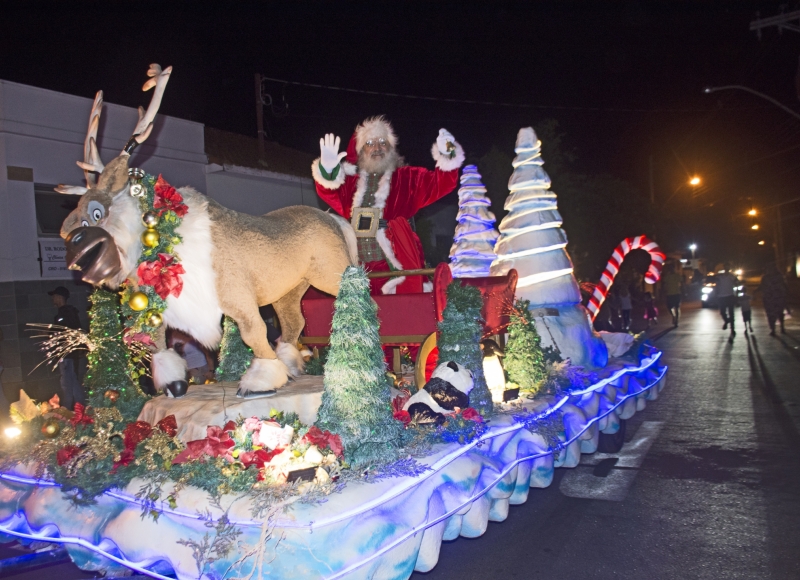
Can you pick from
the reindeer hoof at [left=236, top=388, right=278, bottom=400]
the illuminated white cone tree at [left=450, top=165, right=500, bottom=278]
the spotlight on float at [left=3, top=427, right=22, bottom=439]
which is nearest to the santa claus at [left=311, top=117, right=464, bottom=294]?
the reindeer hoof at [left=236, top=388, right=278, bottom=400]

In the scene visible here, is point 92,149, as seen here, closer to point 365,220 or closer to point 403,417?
point 365,220

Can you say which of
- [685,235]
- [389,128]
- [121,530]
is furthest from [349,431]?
[685,235]

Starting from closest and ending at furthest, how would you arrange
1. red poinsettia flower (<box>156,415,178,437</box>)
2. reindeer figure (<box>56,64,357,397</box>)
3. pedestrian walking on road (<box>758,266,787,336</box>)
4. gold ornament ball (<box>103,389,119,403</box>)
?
red poinsettia flower (<box>156,415,178,437</box>) → reindeer figure (<box>56,64,357,397</box>) → gold ornament ball (<box>103,389,119,403</box>) → pedestrian walking on road (<box>758,266,787,336</box>)

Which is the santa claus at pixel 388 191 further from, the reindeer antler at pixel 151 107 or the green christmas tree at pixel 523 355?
the reindeer antler at pixel 151 107

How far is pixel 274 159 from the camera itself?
15.3 meters

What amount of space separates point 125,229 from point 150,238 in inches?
6.4

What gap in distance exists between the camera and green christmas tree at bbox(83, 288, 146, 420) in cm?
420

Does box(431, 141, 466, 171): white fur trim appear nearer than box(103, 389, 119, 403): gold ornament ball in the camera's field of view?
No

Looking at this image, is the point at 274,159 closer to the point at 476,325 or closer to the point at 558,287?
the point at 558,287

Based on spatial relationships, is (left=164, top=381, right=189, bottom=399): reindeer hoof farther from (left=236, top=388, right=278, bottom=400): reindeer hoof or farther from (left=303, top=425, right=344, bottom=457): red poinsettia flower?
(left=303, top=425, right=344, bottom=457): red poinsettia flower

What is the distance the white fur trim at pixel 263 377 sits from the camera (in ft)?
13.3

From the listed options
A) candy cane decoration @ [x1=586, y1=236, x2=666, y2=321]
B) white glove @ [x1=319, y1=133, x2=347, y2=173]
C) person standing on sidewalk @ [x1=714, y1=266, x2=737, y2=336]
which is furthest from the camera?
person standing on sidewalk @ [x1=714, y1=266, x2=737, y2=336]

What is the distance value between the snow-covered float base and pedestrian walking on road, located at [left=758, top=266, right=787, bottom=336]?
1235 centimetres

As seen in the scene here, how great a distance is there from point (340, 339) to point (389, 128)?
11.3 ft
